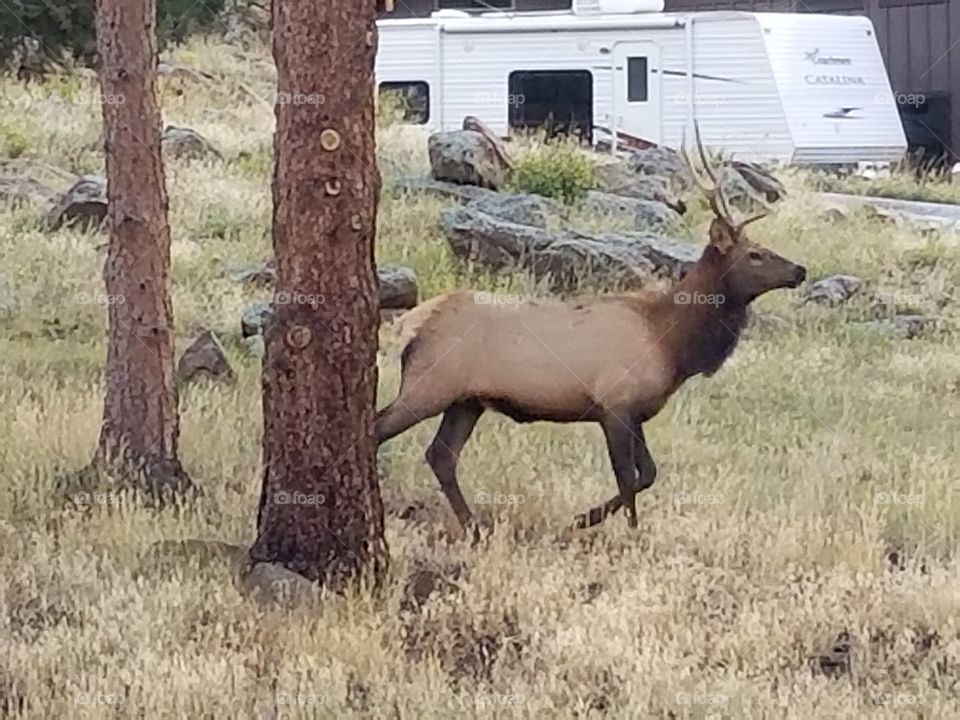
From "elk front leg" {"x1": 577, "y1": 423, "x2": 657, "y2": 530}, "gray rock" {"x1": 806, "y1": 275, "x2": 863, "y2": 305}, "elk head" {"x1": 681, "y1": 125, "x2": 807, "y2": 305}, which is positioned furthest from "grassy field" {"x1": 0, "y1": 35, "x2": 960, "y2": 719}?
"gray rock" {"x1": 806, "y1": 275, "x2": 863, "y2": 305}

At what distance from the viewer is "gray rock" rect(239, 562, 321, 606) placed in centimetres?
738

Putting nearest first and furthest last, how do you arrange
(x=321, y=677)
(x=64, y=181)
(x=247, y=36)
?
(x=321, y=677)
(x=64, y=181)
(x=247, y=36)

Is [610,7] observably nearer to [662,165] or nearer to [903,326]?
[662,165]

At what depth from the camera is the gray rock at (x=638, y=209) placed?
60.1 ft

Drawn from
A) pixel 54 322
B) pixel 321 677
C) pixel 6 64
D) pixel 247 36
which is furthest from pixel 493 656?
pixel 247 36

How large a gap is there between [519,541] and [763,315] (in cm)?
733

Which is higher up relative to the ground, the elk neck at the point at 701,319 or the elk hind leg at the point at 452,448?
the elk neck at the point at 701,319

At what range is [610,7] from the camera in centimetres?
2380

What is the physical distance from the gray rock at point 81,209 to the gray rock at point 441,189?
3198 mm

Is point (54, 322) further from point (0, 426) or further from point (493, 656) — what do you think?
point (493, 656)

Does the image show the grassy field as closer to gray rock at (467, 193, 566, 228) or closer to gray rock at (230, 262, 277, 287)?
gray rock at (230, 262, 277, 287)

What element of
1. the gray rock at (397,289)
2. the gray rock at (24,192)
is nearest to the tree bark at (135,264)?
the gray rock at (397,289)

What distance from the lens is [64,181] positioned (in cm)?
1920

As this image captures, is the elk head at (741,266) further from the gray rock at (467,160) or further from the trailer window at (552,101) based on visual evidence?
the trailer window at (552,101)
